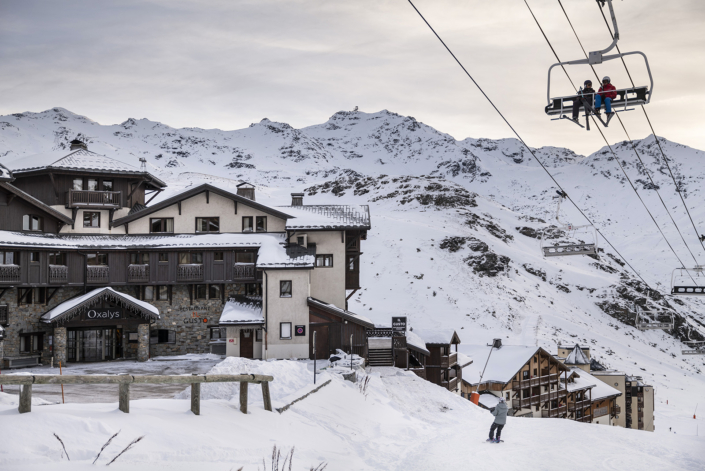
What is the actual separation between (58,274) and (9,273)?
9.26 ft

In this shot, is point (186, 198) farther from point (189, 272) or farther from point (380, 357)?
point (380, 357)

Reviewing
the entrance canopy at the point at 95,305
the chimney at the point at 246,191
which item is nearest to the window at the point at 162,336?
the entrance canopy at the point at 95,305

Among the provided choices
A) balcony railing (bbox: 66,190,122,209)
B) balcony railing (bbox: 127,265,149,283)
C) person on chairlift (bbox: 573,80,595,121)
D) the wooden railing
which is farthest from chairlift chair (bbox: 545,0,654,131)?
balcony railing (bbox: 66,190,122,209)

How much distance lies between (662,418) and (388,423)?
2388 inches

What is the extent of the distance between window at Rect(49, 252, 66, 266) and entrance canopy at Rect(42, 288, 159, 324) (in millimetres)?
2575

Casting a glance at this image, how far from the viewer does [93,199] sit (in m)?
39.2

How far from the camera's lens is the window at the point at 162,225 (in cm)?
4009

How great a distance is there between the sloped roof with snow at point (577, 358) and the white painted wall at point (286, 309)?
45.9 m

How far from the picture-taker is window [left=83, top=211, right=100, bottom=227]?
3953 centimetres

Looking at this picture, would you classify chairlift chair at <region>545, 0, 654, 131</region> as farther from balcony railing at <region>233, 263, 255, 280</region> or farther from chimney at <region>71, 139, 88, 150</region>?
chimney at <region>71, 139, 88, 150</region>

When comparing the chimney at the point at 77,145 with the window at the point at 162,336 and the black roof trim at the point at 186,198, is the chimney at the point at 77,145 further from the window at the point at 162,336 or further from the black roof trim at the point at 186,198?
the window at the point at 162,336

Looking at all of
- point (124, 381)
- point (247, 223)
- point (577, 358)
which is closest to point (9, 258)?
point (247, 223)

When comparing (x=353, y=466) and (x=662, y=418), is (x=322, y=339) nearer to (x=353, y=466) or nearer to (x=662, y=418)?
(x=353, y=466)

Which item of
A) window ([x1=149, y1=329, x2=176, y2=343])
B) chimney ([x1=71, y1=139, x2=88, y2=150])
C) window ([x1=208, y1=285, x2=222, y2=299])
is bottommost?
window ([x1=149, y1=329, x2=176, y2=343])
